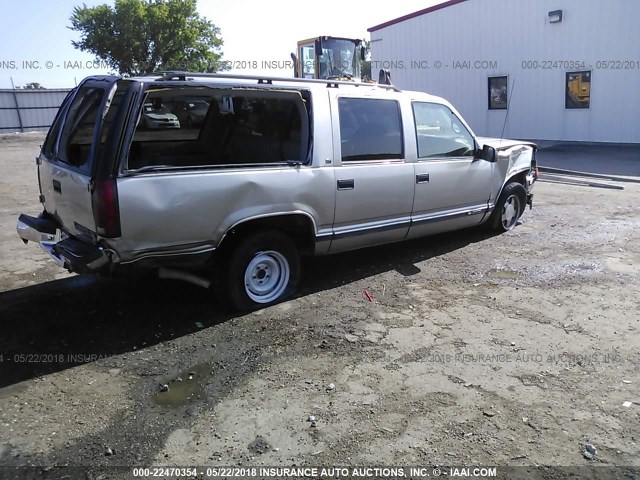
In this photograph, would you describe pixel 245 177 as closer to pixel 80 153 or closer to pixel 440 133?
pixel 80 153

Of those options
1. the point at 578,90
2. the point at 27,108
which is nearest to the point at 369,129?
the point at 578,90

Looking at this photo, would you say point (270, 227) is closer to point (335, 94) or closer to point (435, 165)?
point (335, 94)

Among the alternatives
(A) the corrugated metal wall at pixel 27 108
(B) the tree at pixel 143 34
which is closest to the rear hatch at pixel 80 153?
(A) the corrugated metal wall at pixel 27 108

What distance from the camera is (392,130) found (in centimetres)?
546

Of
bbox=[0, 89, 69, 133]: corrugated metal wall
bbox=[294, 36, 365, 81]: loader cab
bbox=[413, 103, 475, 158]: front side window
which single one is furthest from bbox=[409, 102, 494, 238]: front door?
bbox=[0, 89, 69, 133]: corrugated metal wall

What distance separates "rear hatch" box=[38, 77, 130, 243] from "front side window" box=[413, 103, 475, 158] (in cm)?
303

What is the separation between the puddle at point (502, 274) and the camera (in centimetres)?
564

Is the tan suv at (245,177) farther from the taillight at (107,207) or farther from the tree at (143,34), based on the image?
the tree at (143,34)

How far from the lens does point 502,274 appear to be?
5.74 metres

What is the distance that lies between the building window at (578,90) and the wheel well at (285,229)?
1676 centimetres

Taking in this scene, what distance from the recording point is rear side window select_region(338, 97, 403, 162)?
505cm

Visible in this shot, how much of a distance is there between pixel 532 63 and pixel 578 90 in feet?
6.69

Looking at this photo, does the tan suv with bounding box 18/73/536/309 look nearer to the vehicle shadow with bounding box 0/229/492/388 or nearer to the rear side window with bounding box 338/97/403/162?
the rear side window with bounding box 338/97/403/162

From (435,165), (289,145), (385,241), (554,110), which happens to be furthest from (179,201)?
(554,110)
